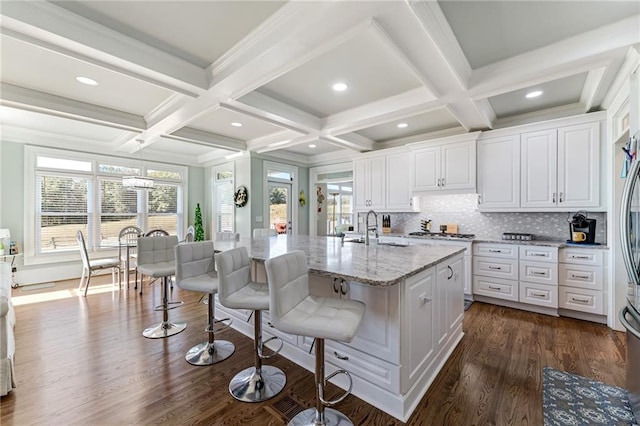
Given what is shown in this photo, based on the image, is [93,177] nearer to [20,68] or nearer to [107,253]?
[107,253]

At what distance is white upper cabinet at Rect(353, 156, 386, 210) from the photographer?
16.9 feet

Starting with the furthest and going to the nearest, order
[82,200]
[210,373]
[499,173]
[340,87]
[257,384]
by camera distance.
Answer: [82,200], [499,173], [340,87], [210,373], [257,384]

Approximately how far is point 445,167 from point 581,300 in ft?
7.71

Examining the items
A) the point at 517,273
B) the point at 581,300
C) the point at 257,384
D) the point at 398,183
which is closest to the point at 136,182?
the point at 257,384

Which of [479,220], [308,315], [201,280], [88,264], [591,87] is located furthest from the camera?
[479,220]

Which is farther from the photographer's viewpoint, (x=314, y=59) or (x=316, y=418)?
(x=314, y=59)

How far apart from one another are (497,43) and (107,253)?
713cm

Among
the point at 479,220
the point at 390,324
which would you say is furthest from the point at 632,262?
the point at 479,220

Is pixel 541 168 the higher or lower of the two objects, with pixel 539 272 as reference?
higher

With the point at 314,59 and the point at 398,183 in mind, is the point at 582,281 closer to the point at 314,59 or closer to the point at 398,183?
the point at 398,183

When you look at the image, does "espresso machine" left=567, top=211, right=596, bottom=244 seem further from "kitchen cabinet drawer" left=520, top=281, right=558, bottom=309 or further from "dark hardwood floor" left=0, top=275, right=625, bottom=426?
"dark hardwood floor" left=0, top=275, right=625, bottom=426

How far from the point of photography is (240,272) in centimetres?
202

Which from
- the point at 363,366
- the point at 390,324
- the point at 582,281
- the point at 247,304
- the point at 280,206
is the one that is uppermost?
the point at 280,206

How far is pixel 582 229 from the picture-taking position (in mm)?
3369
